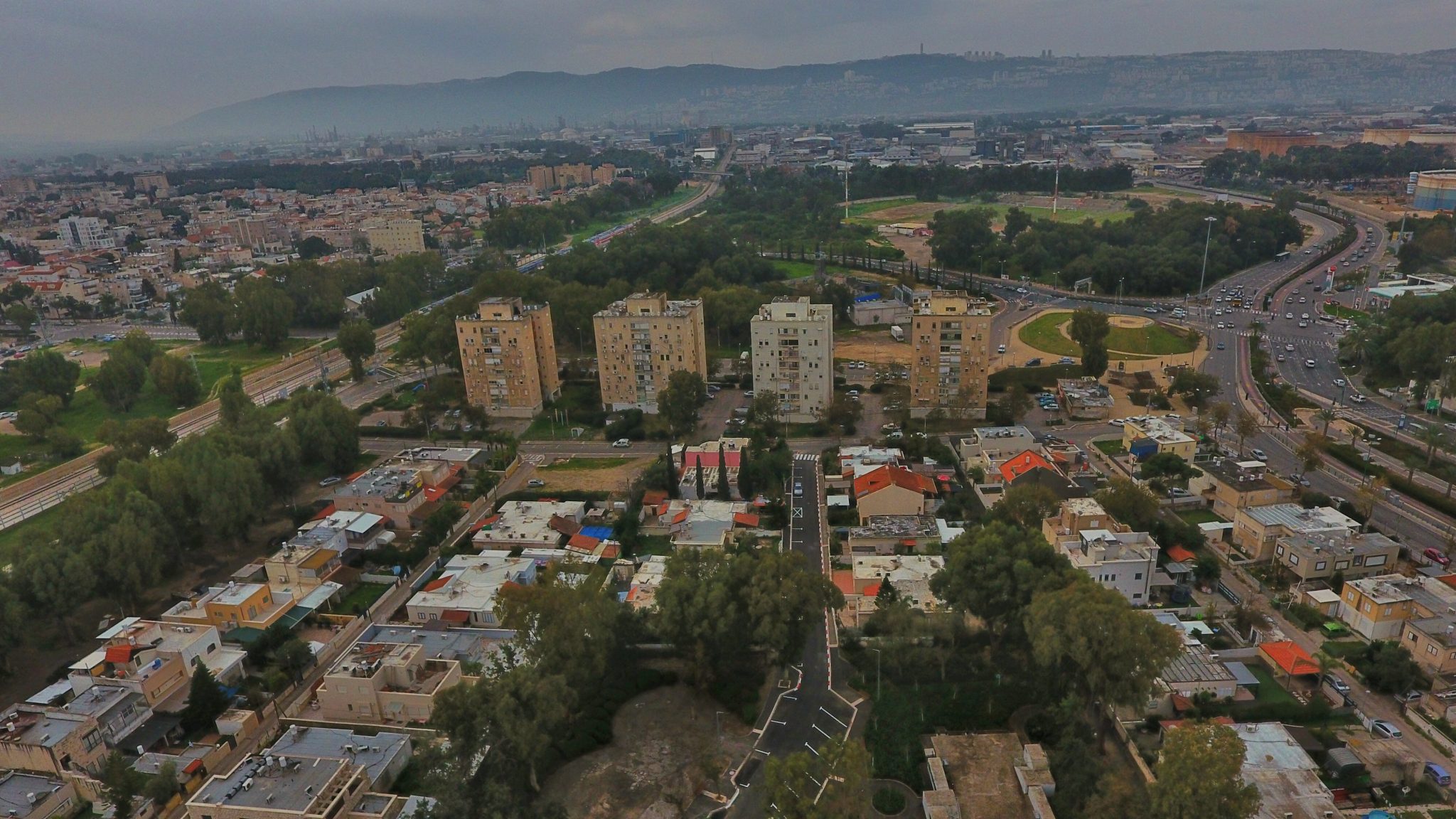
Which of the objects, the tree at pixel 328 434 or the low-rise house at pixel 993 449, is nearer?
the low-rise house at pixel 993 449

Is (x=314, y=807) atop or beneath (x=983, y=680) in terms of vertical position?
atop

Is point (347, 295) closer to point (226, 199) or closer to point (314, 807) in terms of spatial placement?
point (314, 807)

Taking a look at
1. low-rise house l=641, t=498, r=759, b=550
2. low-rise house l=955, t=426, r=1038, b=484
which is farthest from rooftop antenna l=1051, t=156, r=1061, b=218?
low-rise house l=641, t=498, r=759, b=550

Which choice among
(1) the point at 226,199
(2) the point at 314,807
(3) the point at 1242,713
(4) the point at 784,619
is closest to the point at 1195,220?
(3) the point at 1242,713

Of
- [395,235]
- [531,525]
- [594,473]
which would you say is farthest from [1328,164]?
[531,525]

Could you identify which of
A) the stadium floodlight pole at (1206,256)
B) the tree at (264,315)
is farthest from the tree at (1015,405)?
the tree at (264,315)

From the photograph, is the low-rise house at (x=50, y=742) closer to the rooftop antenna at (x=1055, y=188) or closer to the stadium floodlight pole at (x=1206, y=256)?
the stadium floodlight pole at (x=1206, y=256)
